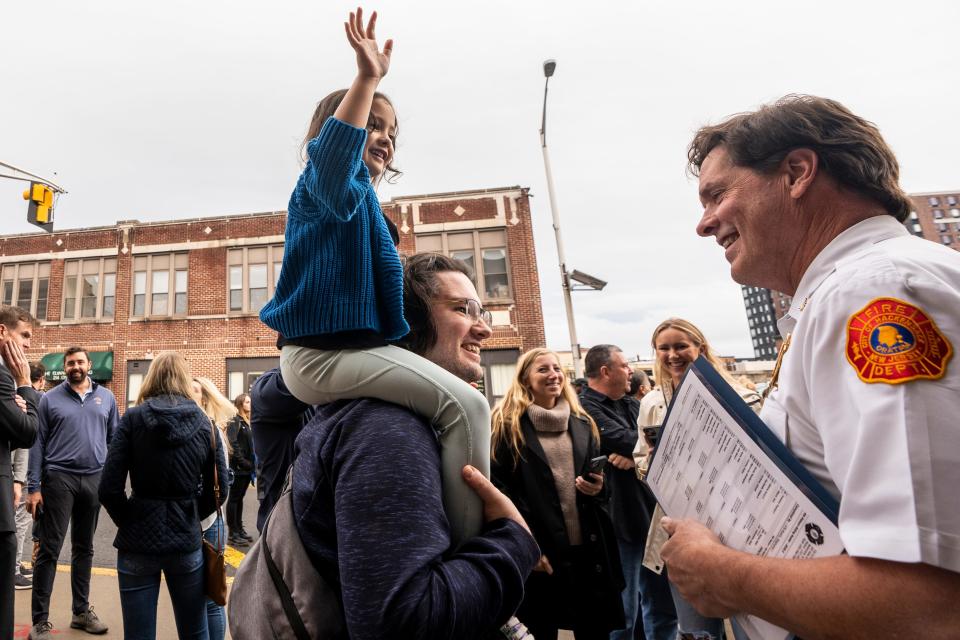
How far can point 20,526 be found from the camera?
547cm

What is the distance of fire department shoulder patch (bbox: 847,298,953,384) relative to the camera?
83 centimetres

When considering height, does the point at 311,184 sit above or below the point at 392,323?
above

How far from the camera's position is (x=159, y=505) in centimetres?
319

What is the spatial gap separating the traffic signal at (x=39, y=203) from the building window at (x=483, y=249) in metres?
9.91

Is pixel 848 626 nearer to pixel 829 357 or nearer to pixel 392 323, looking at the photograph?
pixel 829 357

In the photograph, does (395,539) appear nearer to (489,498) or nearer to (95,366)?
(489,498)

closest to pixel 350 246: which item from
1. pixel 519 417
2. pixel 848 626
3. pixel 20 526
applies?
pixel 848 626

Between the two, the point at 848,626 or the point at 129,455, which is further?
the point at 129,455

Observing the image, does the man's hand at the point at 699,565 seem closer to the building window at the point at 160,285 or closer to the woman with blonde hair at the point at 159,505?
the woman with blonde hair at the point at 159,505

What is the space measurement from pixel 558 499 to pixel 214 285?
18.3 metres

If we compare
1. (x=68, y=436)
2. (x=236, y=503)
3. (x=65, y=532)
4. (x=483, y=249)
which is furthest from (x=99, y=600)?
(x=483, y=249)

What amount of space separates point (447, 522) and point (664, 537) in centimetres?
242

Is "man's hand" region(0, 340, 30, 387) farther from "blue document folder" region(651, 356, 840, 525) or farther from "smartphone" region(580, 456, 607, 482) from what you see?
"blue document folder" region(651, 356, 840, 525)

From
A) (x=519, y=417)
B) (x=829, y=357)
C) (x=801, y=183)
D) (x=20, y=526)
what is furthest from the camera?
(x=20, y=526)
